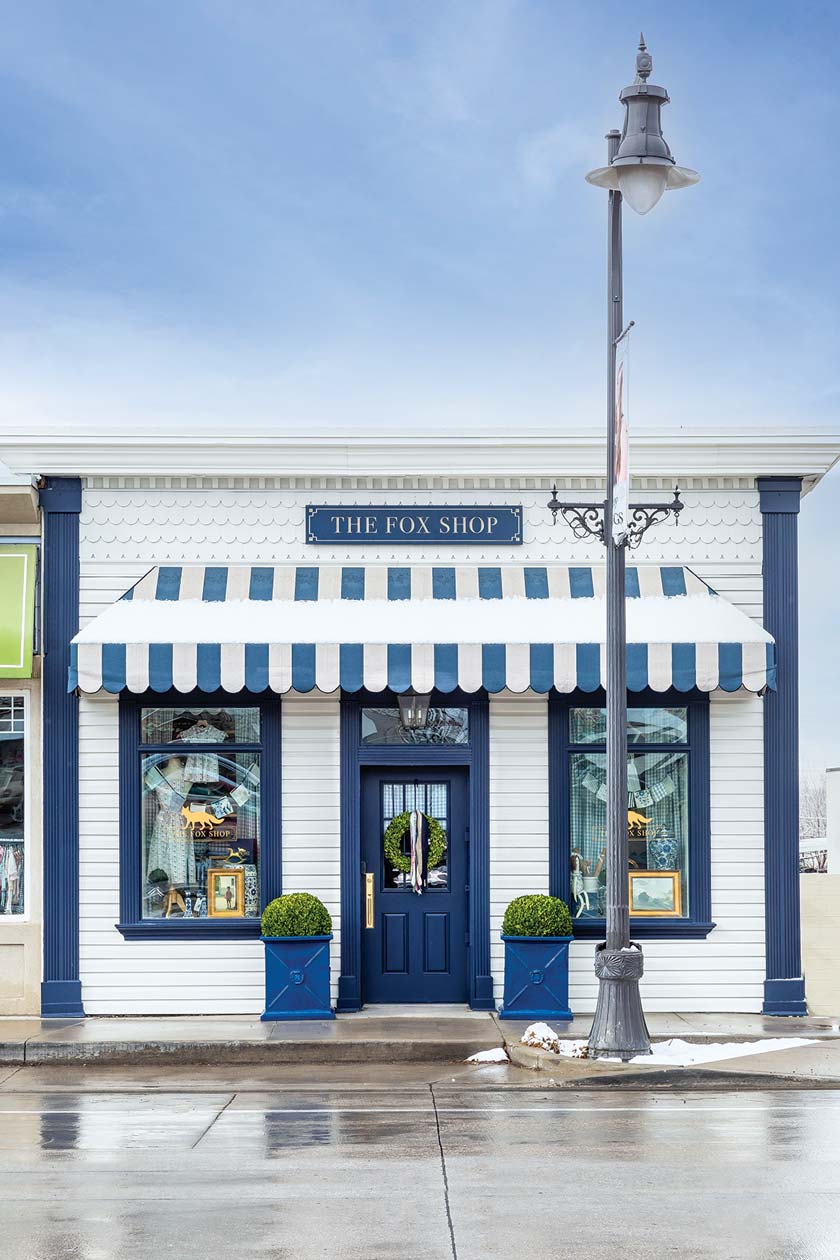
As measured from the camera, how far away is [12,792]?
1535 cm

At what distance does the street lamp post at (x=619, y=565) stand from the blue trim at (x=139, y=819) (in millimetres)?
3786

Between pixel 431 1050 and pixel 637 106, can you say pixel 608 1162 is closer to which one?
pixel 431 1050

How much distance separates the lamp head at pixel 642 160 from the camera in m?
12.1

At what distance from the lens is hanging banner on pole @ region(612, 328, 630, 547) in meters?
12.5

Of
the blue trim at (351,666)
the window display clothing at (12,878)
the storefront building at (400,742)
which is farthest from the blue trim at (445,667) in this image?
the window display clothing at (12,878)

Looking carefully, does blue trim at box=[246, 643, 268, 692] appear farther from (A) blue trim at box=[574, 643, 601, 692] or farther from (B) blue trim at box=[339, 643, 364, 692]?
(A) blue trim at box=[574, 643, 601, 692]

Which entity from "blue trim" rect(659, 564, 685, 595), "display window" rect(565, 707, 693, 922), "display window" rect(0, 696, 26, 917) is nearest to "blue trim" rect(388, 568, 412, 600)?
"display window" rect(565, 707, 693, 922)

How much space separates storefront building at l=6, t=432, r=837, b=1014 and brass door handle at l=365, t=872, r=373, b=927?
0.05 meters

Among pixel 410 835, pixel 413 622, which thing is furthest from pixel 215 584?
pixel 410 835

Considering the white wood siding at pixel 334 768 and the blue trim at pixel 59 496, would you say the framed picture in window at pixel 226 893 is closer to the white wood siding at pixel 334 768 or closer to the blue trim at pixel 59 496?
the white wood siding at pixel 334 768

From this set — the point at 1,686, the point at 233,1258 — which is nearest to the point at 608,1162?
the point at 233,1258

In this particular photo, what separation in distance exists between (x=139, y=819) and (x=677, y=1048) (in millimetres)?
5894

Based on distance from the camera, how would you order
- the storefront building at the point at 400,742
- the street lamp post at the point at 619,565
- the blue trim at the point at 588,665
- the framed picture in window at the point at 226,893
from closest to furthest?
the street lamp post at the point at 619,565 < the blue trim at the point at 588,665 < the storefront building at the point at 400,742 < the framed picture in window at the point at 226,893

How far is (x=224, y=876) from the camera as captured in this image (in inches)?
598
